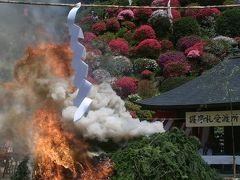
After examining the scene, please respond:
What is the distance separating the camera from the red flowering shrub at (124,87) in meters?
35.1

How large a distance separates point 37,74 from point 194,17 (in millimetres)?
32322

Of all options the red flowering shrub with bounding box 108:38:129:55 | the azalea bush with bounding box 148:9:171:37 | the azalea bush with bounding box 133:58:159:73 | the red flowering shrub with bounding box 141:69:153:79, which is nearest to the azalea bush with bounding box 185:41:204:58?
the azalea bush with bounding box 133:58:159:73

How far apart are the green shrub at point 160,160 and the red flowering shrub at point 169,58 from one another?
85.5 feet

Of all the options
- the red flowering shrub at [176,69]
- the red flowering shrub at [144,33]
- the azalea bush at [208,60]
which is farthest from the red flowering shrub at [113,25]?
the azalea bush at [208,60]

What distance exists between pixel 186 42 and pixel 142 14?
7.76 m

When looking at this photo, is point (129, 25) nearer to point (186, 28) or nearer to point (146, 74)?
point (186, 28)

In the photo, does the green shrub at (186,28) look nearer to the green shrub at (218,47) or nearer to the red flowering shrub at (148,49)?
the red flowering shrub at (148,49)

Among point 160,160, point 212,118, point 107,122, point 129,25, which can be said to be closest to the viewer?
point 160,160

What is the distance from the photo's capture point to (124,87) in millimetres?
35438

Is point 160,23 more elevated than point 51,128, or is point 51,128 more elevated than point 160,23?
point 51,128

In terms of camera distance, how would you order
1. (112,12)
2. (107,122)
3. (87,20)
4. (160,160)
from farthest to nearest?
(112,12) → (87,20) → (107,122) → (160,160)

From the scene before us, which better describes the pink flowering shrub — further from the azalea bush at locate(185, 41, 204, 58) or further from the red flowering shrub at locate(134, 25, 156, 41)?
the azalea bush at locate(185, 41, 204, 58)

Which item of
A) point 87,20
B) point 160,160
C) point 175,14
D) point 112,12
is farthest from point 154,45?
point 160,160

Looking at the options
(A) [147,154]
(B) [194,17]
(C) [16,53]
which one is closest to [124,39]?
(B) [194,17]
